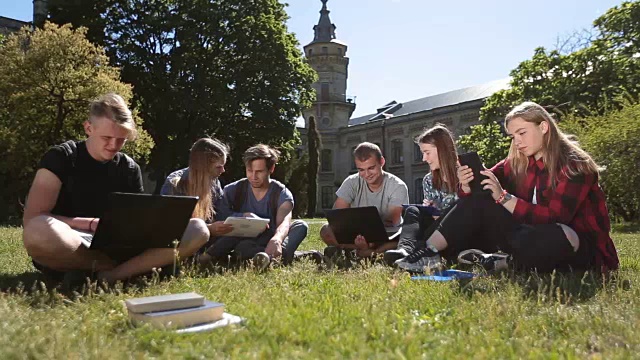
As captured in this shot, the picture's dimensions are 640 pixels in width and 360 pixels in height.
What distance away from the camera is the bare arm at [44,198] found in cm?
329

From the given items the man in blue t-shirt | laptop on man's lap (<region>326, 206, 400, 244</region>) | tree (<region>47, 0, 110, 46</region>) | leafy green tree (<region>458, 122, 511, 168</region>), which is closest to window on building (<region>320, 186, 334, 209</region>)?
leafy green tree (<region>458, 122, 511, 168</region>)

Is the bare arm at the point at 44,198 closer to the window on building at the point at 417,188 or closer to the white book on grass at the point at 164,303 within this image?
the white book on grass at the point at 164,303

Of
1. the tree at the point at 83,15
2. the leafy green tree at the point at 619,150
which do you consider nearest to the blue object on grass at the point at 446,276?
the leafy green tree at the point at 619,150

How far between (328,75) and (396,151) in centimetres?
833

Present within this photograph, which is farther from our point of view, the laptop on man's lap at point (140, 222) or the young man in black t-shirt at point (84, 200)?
the young man in black t-shirt at point (84, 200)

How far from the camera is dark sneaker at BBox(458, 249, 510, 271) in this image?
3769 mm

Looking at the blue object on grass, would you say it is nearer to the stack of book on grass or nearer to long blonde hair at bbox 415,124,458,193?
long blonde hair at bbox 415,124,458,193

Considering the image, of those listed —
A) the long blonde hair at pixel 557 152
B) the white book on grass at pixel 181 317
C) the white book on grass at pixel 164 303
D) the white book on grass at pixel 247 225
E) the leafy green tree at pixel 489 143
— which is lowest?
the white book on grass at pixel 181 317

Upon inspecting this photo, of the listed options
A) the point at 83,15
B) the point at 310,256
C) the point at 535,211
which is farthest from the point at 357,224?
the point at 83,15

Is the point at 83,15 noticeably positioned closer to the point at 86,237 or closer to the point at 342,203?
the point at 342,203

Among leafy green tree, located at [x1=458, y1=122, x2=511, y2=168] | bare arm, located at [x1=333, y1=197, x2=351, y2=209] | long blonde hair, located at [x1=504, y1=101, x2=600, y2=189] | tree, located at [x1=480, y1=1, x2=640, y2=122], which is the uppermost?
tree, located at [x1=480, y1=1, x2=640, y2=122]

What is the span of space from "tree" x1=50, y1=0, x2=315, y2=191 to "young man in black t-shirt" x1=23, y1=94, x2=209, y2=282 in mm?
16529

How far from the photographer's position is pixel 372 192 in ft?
17.6

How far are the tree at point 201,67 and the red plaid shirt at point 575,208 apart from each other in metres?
17.2
